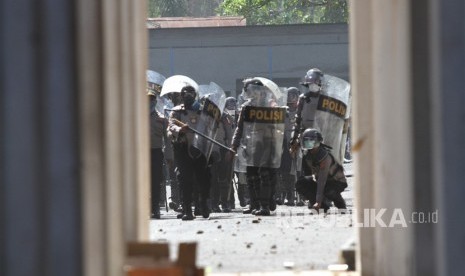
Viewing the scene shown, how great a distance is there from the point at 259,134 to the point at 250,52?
21.8 metres

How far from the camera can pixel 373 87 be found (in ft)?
27.6

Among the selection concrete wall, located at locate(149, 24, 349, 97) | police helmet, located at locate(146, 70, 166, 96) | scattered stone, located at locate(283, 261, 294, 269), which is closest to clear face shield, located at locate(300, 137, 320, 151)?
scattered stone, located at locate(283, 261, 294, 269)

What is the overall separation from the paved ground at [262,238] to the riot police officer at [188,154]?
0.29m

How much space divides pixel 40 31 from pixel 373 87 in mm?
2770

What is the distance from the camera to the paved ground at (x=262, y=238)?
34.0 feet

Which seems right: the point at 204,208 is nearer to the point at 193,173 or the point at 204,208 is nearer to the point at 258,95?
the point at 193,173

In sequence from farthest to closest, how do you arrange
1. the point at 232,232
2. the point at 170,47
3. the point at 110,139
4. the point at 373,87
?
the point at 170,47 → the point at 232,232 → the point at 373,87 → the point at 110,139

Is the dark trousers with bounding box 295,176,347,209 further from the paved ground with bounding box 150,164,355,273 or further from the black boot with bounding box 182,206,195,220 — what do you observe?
the black boot with bounding box 182,206,195,220

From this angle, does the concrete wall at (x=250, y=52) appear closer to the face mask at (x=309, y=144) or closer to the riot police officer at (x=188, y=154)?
the riot police officer at (x=188, y=154)

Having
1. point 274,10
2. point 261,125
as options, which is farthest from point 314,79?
point 274,10

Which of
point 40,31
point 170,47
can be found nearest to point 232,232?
point 40,31

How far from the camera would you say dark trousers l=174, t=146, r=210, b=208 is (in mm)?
17578

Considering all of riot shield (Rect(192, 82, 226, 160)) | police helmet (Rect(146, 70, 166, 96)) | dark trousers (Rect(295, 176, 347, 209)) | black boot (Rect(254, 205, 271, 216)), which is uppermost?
police helmet (Rect(146, 70, 166, 96))

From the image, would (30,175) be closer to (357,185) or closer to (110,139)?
(110,139)
